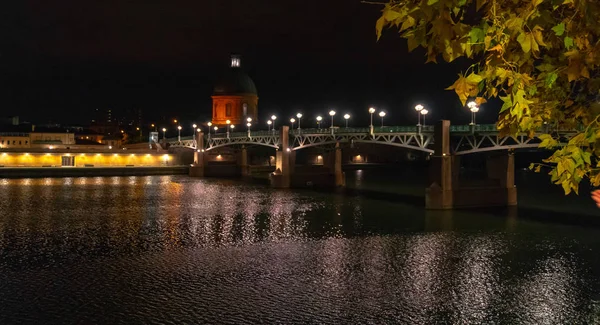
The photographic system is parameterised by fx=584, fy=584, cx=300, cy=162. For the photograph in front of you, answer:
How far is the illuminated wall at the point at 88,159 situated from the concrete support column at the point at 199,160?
1306 centimetres

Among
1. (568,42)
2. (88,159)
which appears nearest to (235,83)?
(88,159)

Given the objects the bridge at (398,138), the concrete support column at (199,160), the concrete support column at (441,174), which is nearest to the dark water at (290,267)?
the concrete support column at (441,174)

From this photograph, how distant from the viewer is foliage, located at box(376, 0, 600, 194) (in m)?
5.08

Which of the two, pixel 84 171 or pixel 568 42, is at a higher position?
pixel 568 42

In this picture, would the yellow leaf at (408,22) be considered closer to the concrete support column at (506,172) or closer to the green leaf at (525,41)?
the green leaf at (525,41)

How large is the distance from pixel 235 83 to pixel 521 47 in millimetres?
130377

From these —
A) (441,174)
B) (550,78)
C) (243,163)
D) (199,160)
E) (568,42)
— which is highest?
(199,160)

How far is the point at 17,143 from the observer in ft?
431

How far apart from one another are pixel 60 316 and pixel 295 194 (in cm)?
4503

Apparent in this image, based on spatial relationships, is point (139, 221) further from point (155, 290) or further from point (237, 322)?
point (237, 322)

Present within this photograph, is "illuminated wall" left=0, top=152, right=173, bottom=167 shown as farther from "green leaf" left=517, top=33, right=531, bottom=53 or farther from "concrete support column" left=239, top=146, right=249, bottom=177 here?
"green leaf" left=517, top=33, right=531, bottom=53

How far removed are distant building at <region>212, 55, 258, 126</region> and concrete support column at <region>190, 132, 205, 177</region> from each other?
30.0 meters

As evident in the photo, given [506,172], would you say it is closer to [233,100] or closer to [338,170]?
[338,170]

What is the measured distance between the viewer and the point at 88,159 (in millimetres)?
102875
